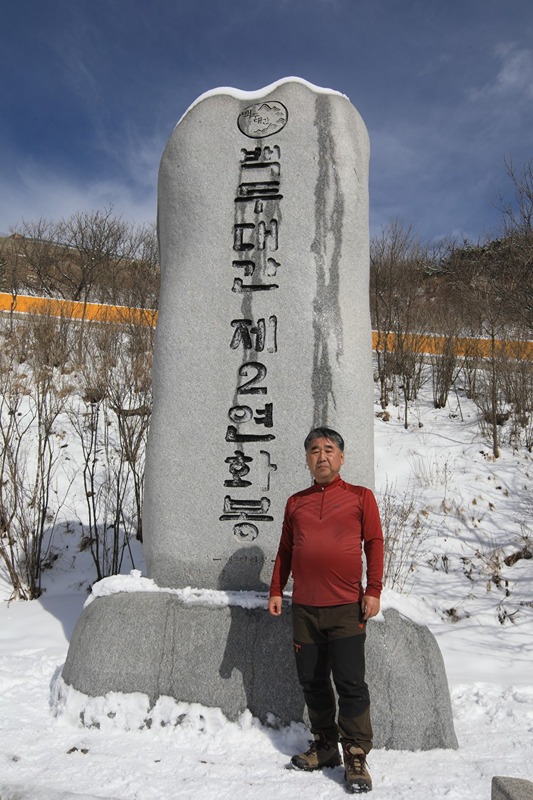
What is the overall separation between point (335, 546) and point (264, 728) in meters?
1.05

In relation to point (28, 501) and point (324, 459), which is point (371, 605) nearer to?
point (324, 459)

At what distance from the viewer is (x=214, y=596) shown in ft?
10.0

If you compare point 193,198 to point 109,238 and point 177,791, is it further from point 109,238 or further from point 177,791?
point 109,238

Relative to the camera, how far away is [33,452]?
8203 mm

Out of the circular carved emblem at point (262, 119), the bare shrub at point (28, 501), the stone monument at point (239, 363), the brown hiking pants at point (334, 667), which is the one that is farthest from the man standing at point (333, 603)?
the bare shrub at point (28, 501)

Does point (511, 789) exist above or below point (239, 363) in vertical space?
below

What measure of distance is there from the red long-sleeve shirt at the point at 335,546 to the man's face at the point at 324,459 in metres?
0.05

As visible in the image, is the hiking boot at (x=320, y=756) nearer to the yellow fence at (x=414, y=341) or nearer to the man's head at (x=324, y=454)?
the man's head at (x=324, y=454)

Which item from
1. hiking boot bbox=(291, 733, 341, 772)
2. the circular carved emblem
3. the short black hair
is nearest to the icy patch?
hiking boot bbox=(291, 733, 341, 772)

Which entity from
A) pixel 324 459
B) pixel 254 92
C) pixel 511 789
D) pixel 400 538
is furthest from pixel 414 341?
→ pixel 511 789

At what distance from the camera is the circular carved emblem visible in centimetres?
346

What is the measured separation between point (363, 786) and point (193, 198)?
10.4 ft

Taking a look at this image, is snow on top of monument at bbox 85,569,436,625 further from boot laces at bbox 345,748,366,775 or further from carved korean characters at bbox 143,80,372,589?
boot laces at bbox 345,748,366,775

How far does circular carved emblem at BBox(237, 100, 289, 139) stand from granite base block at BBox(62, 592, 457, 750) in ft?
9.21
